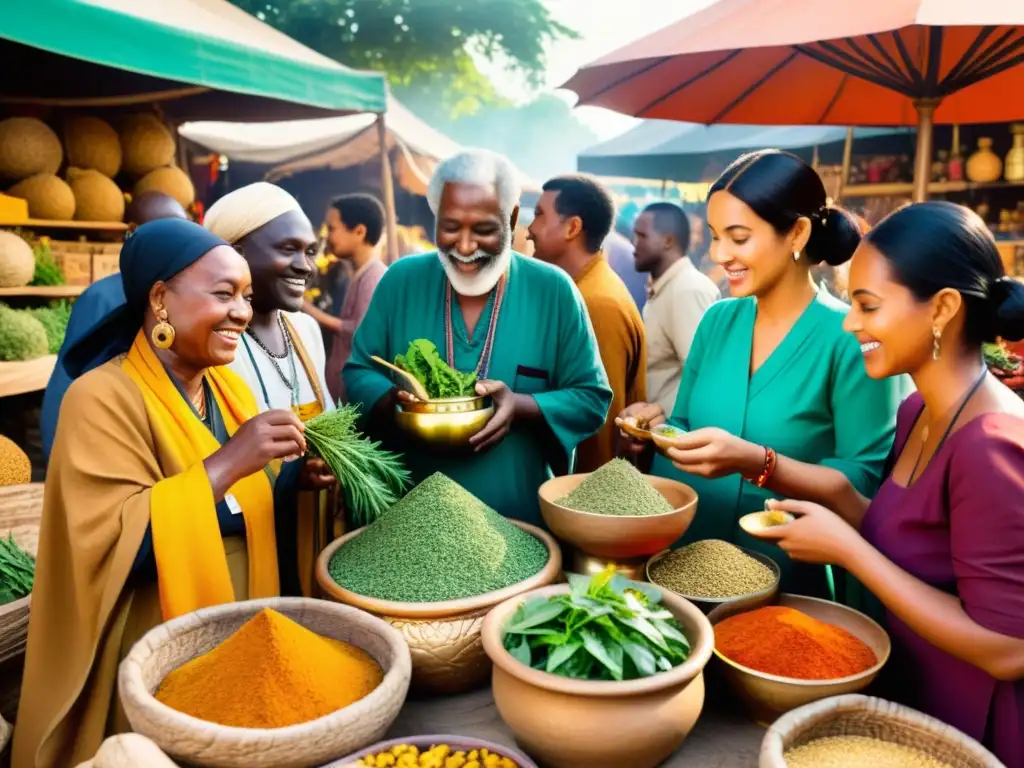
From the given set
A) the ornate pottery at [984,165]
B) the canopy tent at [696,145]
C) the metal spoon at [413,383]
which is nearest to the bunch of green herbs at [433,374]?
the metal spoon at [413,383]

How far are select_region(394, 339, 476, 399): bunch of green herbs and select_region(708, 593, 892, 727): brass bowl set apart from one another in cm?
95

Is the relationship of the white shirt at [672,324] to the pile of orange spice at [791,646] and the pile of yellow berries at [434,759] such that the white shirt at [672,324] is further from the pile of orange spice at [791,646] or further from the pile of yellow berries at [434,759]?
the pile of yellow berries at [434,759]

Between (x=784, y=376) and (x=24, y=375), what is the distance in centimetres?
496

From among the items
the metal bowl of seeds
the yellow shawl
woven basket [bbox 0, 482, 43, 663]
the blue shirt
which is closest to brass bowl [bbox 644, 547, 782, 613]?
the metal bowl of seeds

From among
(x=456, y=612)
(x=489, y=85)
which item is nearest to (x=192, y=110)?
(x=456, y=612)

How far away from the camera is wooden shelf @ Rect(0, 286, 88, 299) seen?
5477 mm

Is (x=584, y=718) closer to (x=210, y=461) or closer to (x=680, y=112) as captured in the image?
(x=210, y=461)

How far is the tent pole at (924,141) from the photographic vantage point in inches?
158

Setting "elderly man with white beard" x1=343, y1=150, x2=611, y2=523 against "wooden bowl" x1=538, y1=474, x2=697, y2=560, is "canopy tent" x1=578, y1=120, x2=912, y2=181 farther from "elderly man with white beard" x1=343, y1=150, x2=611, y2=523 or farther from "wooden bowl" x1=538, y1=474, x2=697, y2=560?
"wooden bowl" x1=538, y1=474, x2=697, y2=560

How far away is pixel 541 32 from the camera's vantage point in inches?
965

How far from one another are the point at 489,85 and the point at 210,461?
2869 cm

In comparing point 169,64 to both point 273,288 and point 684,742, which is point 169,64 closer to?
point 273,288

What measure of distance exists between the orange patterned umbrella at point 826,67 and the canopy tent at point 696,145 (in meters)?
5.88

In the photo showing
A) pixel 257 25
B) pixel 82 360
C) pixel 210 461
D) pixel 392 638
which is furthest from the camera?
pixel 257 25
